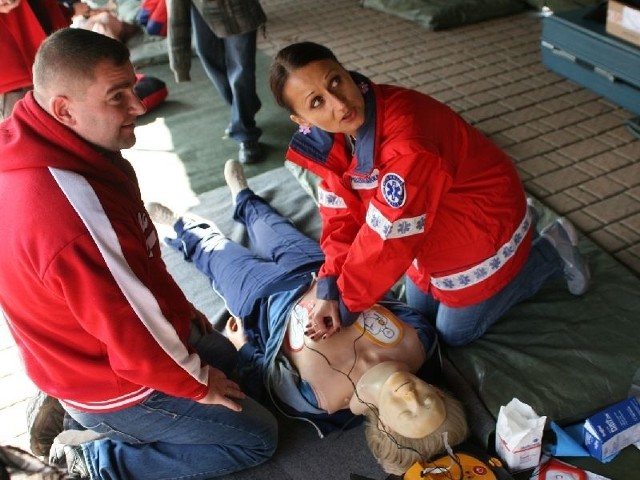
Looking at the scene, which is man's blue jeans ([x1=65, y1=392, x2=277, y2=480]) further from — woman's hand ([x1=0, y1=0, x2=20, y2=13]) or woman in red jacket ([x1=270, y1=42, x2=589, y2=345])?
woman's hand ([x1=0, y1=0, x2=20, y2=13])

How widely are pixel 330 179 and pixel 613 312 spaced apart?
3.43ft

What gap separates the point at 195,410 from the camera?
162cm

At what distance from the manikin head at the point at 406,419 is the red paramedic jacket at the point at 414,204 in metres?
0.24

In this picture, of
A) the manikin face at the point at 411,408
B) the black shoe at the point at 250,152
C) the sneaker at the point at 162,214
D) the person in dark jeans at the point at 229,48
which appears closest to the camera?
the manikin face at the point at 411,408

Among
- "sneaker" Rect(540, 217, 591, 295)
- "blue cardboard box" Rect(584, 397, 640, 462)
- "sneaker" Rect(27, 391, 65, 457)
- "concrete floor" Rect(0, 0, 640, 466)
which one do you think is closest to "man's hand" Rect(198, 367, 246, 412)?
"sneaker" Rect(27, 391, 65, 457)

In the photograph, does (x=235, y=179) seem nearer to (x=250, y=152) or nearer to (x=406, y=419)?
(x=250, y=152)

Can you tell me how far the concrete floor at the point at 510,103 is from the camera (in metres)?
2.48

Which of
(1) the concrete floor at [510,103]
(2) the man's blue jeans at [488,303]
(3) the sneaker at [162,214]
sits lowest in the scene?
(1) the concrete floor at [510,103]

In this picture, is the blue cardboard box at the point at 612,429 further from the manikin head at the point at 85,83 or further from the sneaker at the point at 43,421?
the sneaker at the point at 43,421

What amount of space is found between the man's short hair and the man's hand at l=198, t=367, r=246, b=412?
768 mm

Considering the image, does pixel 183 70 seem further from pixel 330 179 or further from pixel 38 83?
pixel 38 83

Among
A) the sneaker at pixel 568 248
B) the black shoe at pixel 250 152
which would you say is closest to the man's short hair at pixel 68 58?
the sneaker at pixel 568 248

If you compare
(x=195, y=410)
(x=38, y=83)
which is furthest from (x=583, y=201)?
(x=38, y=83)

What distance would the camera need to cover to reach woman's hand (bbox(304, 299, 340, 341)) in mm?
1753
